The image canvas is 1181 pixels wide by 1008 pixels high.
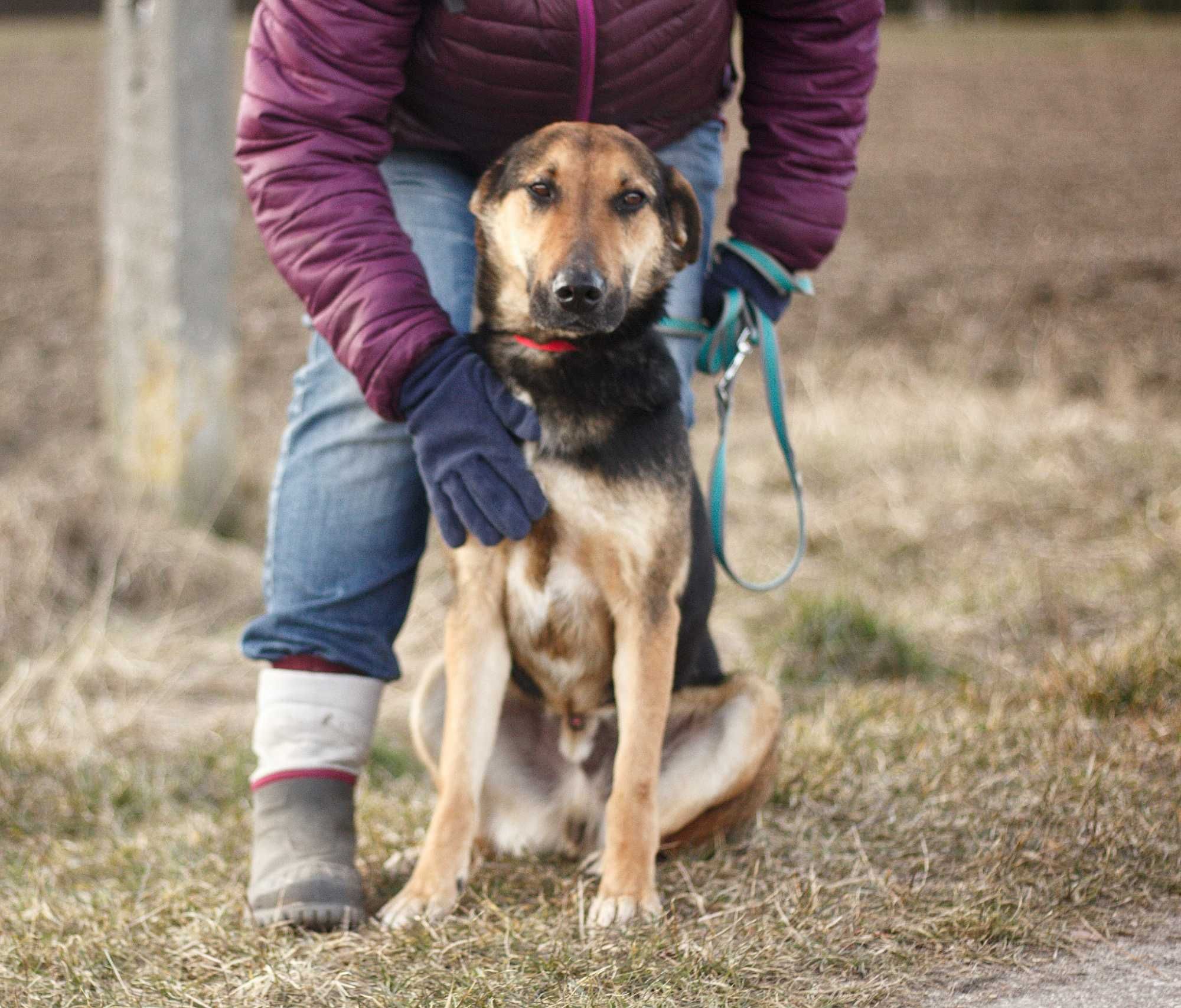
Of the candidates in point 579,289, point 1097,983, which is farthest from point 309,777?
point 1097,983

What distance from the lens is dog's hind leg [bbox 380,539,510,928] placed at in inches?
98.3

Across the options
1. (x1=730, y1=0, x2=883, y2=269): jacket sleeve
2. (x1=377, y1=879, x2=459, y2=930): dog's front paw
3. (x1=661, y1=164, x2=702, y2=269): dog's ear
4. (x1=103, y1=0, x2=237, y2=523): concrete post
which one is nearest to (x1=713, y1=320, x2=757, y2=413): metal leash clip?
(x1=730, y1=0, x2=883, y2=269): jacket sleeve

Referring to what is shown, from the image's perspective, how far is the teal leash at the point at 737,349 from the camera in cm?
288

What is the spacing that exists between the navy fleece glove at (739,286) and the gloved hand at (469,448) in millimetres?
682

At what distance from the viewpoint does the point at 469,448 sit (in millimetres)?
2445

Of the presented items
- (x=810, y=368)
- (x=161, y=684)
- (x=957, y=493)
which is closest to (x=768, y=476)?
(x=957, y=493)

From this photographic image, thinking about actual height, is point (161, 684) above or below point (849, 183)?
below

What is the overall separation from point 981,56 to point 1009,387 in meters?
12.8

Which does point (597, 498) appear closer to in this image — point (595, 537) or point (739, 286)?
point (595, 537)

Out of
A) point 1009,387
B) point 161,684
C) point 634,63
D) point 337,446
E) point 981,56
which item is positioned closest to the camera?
point 634,63

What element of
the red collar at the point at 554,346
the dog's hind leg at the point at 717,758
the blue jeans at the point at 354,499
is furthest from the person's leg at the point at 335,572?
the dog's hind leg at the point at 717,758

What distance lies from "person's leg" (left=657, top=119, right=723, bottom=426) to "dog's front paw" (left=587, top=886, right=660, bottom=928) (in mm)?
1034

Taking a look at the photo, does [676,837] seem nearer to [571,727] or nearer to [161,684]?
[571,727]

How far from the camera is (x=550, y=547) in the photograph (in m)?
2.52
